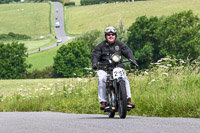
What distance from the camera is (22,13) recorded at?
169375 millimetres

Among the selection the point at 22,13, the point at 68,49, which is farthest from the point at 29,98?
the point at 22,13

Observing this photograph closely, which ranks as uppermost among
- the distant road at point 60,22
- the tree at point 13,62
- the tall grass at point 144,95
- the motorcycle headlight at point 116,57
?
the distant road at point 60,22

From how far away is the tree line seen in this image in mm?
91312

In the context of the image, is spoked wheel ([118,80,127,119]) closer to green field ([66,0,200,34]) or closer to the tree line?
the tree line

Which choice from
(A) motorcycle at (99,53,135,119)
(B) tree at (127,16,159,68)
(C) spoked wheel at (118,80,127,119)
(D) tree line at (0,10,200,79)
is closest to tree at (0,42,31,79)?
(D) tree line at (0,10,200,79)

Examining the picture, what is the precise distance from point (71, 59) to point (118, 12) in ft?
161

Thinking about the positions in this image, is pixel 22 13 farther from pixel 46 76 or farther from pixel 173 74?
pixel 173 74

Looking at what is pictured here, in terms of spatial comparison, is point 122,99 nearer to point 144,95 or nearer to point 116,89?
point 116,89

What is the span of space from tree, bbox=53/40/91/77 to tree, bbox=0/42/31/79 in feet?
21.5

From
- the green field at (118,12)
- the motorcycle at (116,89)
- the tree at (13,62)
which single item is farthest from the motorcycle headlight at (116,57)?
the green field at (118,12)

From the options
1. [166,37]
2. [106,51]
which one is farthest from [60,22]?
[106,51]

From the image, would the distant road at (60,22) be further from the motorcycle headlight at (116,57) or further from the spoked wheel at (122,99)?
the spoked wheel at (122,99)

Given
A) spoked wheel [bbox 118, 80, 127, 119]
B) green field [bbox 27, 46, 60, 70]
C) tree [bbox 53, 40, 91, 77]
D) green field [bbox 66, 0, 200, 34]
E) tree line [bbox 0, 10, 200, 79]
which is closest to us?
spoked wheel [bbox 118, 80, 127, 119]

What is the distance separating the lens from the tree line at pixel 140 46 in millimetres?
91312
